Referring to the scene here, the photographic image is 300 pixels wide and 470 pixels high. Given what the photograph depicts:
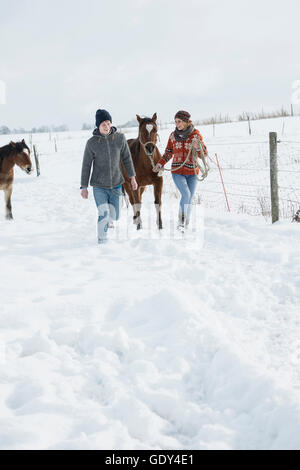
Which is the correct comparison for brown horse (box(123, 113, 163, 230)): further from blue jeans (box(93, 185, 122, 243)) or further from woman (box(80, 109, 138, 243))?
blue jeans (box(93, 185, 122, 243))

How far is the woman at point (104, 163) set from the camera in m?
4.95

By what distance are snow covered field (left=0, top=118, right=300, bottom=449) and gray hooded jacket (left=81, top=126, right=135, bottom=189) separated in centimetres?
94

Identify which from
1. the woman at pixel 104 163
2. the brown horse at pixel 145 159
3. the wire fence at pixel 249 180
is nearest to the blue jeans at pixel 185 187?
the brown horse at pixel 145 159

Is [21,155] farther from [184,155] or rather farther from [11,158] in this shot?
[184,155]

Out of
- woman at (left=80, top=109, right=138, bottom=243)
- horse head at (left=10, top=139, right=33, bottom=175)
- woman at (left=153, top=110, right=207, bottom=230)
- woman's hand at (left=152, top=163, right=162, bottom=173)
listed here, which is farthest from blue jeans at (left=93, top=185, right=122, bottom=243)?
horse head at (left=10, top=139, right=33, bottom=175)

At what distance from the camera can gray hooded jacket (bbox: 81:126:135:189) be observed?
4992mm

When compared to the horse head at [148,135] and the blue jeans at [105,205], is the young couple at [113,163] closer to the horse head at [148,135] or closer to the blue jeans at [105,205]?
the blue jeans at [105,205]

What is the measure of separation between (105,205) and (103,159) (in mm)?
649

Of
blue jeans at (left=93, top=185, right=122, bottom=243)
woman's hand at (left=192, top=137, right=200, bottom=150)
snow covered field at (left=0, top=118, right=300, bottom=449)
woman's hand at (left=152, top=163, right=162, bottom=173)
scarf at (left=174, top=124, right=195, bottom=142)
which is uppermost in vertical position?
scarf at (left=174, top=124, right=195, bottom=142)

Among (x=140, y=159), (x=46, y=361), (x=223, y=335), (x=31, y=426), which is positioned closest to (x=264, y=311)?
(x=223, y=335)

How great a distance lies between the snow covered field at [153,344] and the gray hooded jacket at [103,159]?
942 millimetres

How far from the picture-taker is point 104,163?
5.07 m

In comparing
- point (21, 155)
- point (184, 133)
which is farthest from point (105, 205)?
point (21, 155)

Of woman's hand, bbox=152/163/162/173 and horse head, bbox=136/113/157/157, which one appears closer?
horse head, bbox=136/113/157/157
